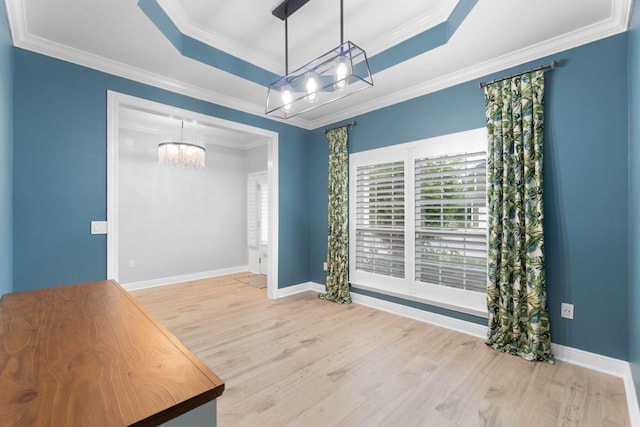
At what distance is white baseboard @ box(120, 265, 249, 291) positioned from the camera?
4.69 meters

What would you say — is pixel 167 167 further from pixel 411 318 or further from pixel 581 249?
pixel 581 249

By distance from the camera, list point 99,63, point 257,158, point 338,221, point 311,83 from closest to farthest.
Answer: point 311,83 < point 99,63 < point 338,221 < point 257,158

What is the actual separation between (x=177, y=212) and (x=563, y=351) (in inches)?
218

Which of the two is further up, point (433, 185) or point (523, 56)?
point (523, 56)

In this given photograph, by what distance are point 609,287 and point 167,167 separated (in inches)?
231

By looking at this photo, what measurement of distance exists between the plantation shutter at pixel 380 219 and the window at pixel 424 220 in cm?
1

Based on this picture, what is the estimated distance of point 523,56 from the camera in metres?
2.58

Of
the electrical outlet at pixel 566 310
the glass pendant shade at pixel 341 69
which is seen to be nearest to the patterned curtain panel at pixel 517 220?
the electrical outlet at pixel 566 310

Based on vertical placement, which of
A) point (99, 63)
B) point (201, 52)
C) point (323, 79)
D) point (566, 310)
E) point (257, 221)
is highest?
point (201, 52)

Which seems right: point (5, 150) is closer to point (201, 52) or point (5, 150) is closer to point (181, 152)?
point (201, 52)

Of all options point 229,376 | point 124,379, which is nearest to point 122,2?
point 124,379

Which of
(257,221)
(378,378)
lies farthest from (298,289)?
(378,378)

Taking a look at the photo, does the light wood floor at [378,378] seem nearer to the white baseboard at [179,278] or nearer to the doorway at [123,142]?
the doorway at [123,142]

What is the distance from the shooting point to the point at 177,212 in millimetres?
5250
